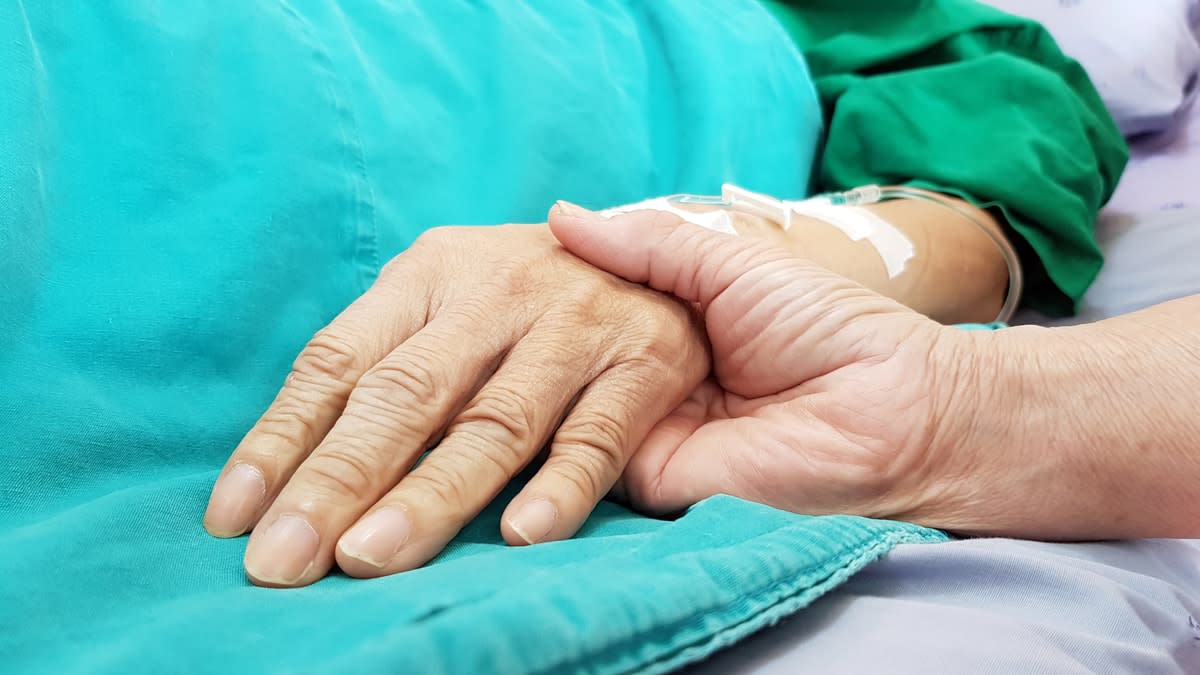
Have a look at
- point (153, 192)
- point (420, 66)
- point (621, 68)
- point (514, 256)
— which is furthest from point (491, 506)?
point (621, 68)

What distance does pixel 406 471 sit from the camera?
1.73ft

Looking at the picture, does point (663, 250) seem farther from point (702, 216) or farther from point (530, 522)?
point (530, 522)

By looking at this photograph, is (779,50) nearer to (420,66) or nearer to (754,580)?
(420,66)

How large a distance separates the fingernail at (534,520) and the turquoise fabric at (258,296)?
28mm

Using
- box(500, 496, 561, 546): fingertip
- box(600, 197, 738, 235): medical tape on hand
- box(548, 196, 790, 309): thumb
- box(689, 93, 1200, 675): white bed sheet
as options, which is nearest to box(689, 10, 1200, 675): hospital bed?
box(689, 93, 1200, 675): white bed sheet

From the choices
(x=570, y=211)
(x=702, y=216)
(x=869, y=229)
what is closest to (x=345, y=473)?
(x=570, y=211)

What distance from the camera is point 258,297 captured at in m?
0.60

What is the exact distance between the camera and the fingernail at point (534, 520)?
1.61ft

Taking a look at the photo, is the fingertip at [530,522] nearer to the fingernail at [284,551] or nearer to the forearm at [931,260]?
the fingernail at [284,551]

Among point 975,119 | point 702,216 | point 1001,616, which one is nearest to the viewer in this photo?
point 1001,616

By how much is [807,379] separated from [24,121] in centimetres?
53

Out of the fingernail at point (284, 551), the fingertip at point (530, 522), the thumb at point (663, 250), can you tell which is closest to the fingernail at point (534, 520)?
the fingertip at point (530, 522)

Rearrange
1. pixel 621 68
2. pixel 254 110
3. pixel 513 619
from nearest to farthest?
pixel 513 619, pixel 254 110, pixel 621 68

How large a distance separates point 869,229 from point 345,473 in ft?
2.14
